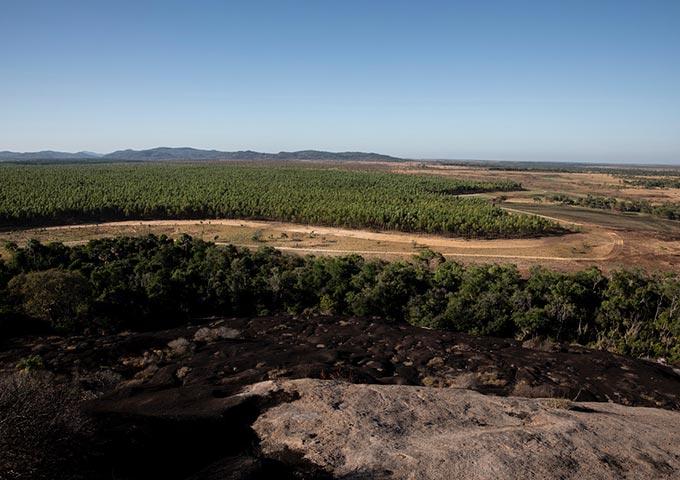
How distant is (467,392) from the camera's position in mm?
14148

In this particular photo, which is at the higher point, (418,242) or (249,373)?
(249,373)

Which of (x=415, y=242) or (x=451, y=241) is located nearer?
(x=415, y=242)

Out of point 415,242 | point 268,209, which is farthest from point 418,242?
point 268,209

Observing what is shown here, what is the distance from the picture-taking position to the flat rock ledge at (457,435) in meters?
9.45

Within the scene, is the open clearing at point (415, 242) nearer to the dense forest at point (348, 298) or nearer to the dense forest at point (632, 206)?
the dense forest at point (348, 298)

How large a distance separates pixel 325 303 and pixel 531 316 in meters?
13.7

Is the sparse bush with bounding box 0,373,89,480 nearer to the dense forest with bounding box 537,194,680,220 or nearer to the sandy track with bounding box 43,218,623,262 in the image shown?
the sandy track with bounding box 43,218,623,262

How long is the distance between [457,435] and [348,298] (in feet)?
61.8

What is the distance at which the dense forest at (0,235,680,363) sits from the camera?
2536 centimetres

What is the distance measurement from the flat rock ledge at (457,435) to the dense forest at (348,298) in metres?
12.8

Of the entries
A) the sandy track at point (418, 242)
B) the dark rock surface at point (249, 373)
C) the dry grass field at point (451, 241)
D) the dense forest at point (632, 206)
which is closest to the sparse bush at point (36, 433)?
the dark rock surface at point (249, 373)

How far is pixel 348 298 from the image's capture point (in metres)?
29.4

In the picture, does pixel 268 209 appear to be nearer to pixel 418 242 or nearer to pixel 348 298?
pixel 418 242

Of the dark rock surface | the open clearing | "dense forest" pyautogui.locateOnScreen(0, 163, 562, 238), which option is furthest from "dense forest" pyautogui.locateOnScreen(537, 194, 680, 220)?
the dark rock surface
